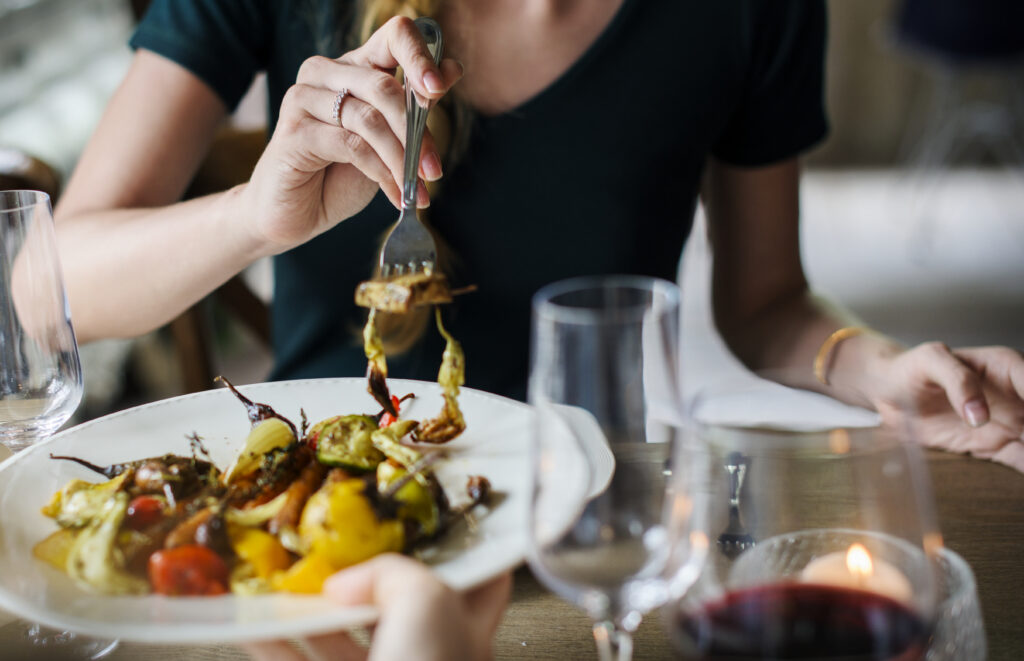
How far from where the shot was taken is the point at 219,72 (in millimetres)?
1038

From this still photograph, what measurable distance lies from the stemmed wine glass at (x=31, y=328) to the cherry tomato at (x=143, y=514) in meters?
0.19

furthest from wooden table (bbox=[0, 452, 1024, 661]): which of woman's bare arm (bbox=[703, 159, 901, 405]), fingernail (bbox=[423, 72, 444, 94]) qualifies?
woman's bare arm (bbox=[703, 159, 901, 405])

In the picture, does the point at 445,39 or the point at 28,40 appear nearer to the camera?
the point at 445,39

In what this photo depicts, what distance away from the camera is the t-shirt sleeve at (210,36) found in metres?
1.01

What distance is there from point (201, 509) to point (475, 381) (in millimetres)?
632

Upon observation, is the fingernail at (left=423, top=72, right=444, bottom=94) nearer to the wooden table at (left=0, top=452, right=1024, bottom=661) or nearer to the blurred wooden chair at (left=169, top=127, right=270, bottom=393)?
the wooden table at (left=0, top=452, right=1024, bottom=661)

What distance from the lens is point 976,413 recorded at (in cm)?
75

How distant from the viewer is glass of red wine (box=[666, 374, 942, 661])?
0.39 meters

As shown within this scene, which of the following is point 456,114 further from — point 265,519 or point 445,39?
point 265,519

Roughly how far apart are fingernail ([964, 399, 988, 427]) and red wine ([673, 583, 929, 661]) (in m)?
→ 0.39

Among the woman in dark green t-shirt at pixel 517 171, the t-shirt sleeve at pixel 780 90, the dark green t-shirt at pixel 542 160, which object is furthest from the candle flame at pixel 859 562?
the t-shirt sleeve at pixel 780 90

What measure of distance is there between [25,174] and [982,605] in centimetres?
101

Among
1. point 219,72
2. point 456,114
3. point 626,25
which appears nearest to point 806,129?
point 626,25

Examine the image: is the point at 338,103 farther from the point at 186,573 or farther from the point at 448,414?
the point at 186,573
